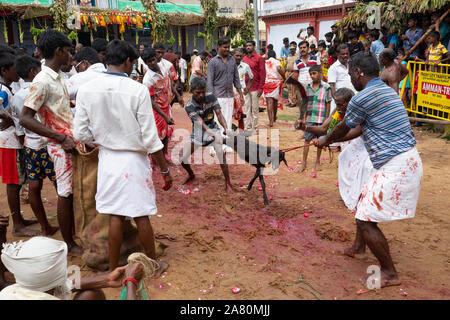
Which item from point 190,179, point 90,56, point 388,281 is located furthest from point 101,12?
point 388,281

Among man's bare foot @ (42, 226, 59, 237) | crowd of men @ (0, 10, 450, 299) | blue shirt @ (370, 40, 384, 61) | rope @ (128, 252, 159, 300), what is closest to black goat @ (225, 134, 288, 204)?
crowd of men @ (0, 10, 450, 299)

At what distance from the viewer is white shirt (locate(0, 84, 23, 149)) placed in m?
4.17

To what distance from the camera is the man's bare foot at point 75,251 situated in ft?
12.6

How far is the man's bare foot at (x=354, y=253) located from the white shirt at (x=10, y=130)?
3.68 m

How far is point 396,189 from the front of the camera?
3.09m

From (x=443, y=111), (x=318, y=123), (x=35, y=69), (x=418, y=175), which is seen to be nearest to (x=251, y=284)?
(x=418, y=175)

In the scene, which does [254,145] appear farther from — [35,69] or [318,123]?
[35,69]

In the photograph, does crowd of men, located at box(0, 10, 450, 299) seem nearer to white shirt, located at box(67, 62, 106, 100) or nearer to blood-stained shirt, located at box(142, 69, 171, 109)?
white shirt, located at box(67, 62, 106, 100)

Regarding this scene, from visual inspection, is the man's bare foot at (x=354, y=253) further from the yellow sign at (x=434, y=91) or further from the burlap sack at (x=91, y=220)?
the yellow sign at (x=434, y=91)

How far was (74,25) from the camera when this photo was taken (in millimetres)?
14992

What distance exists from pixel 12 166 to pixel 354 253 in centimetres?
375

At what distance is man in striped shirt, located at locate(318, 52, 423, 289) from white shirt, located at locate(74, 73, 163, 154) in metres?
1.71

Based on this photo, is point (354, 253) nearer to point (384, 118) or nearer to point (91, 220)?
point (384, 118)

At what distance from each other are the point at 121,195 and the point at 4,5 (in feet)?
44.2
